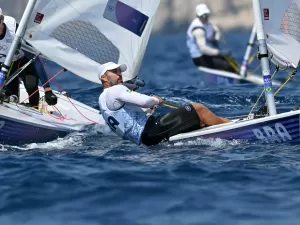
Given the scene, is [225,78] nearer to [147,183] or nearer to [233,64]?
[233,64]

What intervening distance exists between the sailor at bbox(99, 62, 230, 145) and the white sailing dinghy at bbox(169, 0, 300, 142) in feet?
0.41

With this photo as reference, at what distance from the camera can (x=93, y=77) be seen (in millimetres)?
9633

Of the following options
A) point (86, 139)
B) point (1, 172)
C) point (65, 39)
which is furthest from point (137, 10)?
point (1, 172)

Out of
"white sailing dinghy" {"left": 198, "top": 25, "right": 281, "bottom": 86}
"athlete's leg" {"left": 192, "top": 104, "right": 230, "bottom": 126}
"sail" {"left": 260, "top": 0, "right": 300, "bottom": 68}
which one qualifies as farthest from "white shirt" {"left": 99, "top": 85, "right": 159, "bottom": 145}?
"white sailing dinghy" {"left": 198, "top": 25, "right": 281, "bottom": 86}

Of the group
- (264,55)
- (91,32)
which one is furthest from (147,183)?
(91,32)

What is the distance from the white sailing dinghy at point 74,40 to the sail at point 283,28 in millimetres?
1349

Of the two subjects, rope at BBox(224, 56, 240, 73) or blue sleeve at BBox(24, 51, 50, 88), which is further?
rope at BBox(224, 56, 240, 73)

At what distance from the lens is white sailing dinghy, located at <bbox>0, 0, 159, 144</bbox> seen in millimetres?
9219

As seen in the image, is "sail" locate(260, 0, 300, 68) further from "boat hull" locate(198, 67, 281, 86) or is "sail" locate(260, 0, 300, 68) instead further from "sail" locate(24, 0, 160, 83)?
"boat hull" locate(198, 67, 281, 86)

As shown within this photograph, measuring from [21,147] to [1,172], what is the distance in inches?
51.8

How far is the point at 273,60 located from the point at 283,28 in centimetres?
35

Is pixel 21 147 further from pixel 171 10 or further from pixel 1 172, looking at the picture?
pixel 171 10

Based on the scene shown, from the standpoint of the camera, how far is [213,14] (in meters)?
73.8

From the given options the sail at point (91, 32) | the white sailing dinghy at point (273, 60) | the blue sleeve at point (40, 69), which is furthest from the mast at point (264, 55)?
the blue sleeve at point (40, 69)
